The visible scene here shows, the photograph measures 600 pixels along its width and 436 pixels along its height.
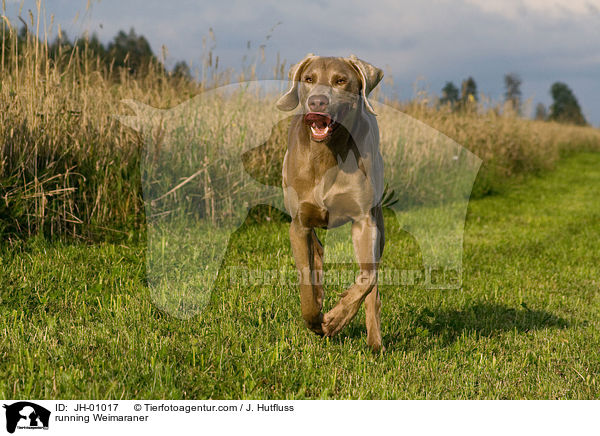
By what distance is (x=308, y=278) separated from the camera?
3.10 m

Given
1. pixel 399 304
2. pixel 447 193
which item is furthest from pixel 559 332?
pixel 447 193

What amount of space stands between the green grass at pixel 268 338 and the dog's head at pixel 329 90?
1.28m

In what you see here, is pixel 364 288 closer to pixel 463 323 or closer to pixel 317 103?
pixel 317 103

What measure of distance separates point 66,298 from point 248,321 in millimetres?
1353

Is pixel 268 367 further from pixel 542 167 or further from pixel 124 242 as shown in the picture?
pixel 542 167

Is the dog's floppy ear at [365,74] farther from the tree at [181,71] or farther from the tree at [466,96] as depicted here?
the tree at [466,96]

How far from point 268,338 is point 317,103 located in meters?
1.44

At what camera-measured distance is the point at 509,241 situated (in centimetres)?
712

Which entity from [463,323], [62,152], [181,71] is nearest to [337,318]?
[463,323]

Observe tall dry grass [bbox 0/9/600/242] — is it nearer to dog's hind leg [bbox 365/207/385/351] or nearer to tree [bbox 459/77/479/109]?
dog's hind leg [bbox 365/207/385/351]

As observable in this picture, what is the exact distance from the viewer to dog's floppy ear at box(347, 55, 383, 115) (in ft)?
10.1

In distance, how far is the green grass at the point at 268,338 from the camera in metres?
2.74

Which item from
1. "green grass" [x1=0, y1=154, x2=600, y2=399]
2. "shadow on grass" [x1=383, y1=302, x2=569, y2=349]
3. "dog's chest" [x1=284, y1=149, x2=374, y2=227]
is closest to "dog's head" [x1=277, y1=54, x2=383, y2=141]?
"dog's chest" [x1=284, y1=149, x2=374, y2=227]
